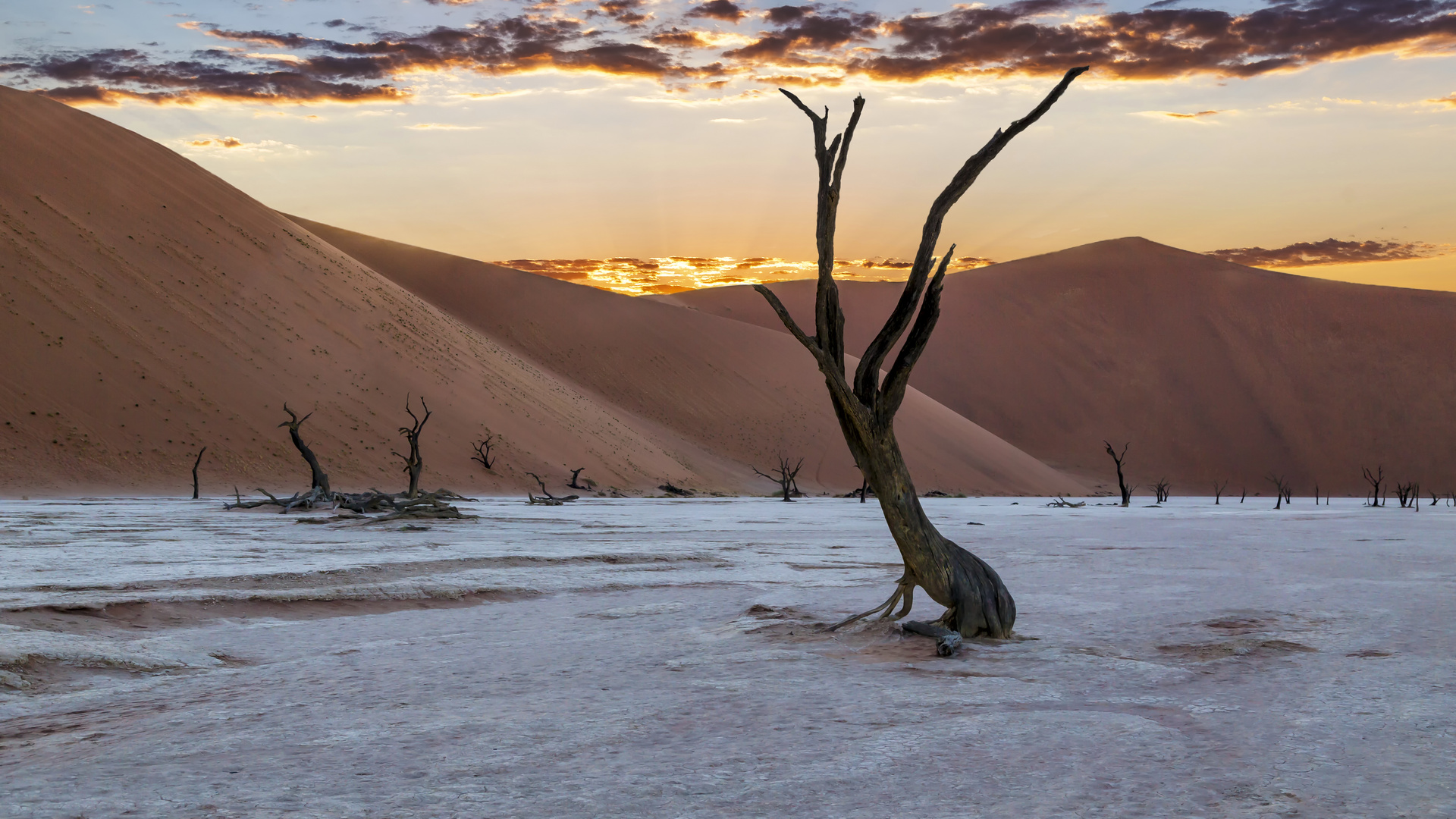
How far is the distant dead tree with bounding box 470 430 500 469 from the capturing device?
154 feet

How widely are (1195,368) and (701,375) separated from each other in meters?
45.3

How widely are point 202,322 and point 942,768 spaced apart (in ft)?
160

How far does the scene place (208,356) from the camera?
4572 centimetres

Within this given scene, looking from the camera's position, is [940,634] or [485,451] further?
[485,451]

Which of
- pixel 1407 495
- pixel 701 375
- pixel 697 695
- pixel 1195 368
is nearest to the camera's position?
pixel 697 695

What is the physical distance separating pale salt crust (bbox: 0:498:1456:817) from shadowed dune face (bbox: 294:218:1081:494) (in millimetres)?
52010

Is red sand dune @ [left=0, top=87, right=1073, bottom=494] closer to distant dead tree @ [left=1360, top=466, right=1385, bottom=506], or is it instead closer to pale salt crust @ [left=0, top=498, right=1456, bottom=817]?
distant dead tree @ [left=1360, top=466, right=1385, bottom=506]

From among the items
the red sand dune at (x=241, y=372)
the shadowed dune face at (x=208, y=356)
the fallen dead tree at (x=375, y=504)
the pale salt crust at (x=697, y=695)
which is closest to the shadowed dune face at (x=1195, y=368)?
the red sand dune at (x=241, y=372)

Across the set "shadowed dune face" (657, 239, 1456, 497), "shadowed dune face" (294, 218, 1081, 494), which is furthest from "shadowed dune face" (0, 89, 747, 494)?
"shadowed dune face" (657, 239, 1456, 497)

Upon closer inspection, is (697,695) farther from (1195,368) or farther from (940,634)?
(1195,368)

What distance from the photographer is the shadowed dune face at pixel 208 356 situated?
40125mm

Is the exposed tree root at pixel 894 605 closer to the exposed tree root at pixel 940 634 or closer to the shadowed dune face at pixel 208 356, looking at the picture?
the exposed tree root at pixel 940 634

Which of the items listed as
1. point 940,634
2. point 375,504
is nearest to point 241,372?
point 375,504

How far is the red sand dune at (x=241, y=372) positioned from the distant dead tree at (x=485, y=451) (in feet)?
1.60
